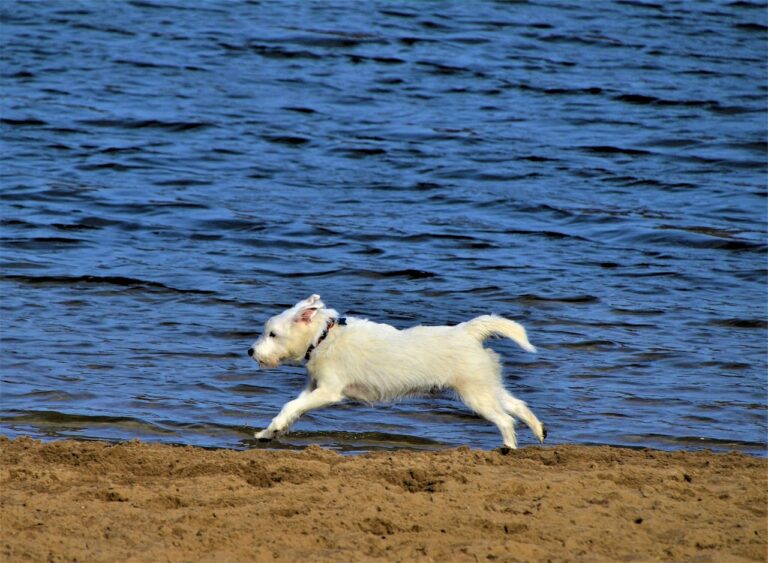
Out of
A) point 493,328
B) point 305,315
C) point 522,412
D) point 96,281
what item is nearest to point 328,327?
point 305,315

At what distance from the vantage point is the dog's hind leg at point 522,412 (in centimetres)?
832

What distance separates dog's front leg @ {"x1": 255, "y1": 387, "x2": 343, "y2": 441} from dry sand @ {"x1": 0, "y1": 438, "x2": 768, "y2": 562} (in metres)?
1.10

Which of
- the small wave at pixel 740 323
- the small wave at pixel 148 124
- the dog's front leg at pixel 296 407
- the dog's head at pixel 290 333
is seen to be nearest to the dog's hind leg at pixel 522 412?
the dog's front leg at pixel 296 407

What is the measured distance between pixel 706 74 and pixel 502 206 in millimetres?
9900

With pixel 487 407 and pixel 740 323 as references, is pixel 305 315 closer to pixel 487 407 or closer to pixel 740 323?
pixel 487 407

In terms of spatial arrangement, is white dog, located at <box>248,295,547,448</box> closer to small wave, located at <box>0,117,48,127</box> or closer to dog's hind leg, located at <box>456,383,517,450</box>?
dog's hind leg, located at <box>456,383,517,450</box>

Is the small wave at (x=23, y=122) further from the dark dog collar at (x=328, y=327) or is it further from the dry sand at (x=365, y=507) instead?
the dry sand at (x=365, y=507)

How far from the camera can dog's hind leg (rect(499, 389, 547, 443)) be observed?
27.3 ft

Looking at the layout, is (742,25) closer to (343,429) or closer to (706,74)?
(706,74)

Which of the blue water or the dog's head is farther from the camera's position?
the blue water

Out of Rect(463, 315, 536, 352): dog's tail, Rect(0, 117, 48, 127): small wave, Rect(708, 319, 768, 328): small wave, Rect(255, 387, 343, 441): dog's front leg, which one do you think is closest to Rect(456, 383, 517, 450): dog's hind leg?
Rect(463, 315, 536, 352): dog's tail

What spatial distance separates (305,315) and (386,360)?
0.68 meters

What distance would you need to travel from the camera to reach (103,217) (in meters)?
15.4

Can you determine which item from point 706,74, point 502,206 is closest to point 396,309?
point 502,206
